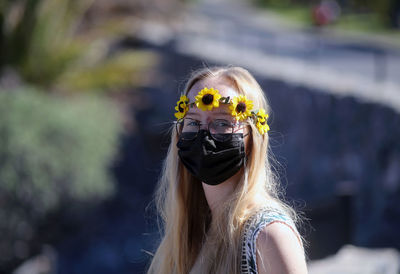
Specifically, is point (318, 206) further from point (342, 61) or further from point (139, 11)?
point (139, 11)

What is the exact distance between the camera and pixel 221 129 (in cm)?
206

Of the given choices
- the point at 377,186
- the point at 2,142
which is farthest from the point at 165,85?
the point at 377,186

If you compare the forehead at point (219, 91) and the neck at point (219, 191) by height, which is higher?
the forehead at point (219, 91)

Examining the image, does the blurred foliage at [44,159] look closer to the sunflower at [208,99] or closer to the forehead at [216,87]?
the forehead at [216,87]

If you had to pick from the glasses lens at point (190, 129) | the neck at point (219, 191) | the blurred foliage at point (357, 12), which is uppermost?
the blurred foliage at point (357, 12)

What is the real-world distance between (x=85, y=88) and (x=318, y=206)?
5991mm

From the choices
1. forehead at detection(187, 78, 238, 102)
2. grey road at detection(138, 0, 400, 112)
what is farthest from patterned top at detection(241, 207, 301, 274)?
grey road at detection(138, 0, 400, 112)

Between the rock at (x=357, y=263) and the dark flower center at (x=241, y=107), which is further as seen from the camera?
the rock at (x=357, y=263)

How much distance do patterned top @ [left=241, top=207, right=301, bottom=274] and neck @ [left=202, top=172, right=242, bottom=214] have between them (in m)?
0.25

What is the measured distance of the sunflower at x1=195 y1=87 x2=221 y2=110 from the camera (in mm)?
1978

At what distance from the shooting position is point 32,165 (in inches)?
324

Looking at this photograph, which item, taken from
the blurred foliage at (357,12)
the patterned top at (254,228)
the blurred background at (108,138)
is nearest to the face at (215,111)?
the patterned top at (254,228)

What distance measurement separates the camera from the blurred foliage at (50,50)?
9070 mm

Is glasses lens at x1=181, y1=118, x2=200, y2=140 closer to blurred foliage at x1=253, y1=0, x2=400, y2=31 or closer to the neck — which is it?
the neck
